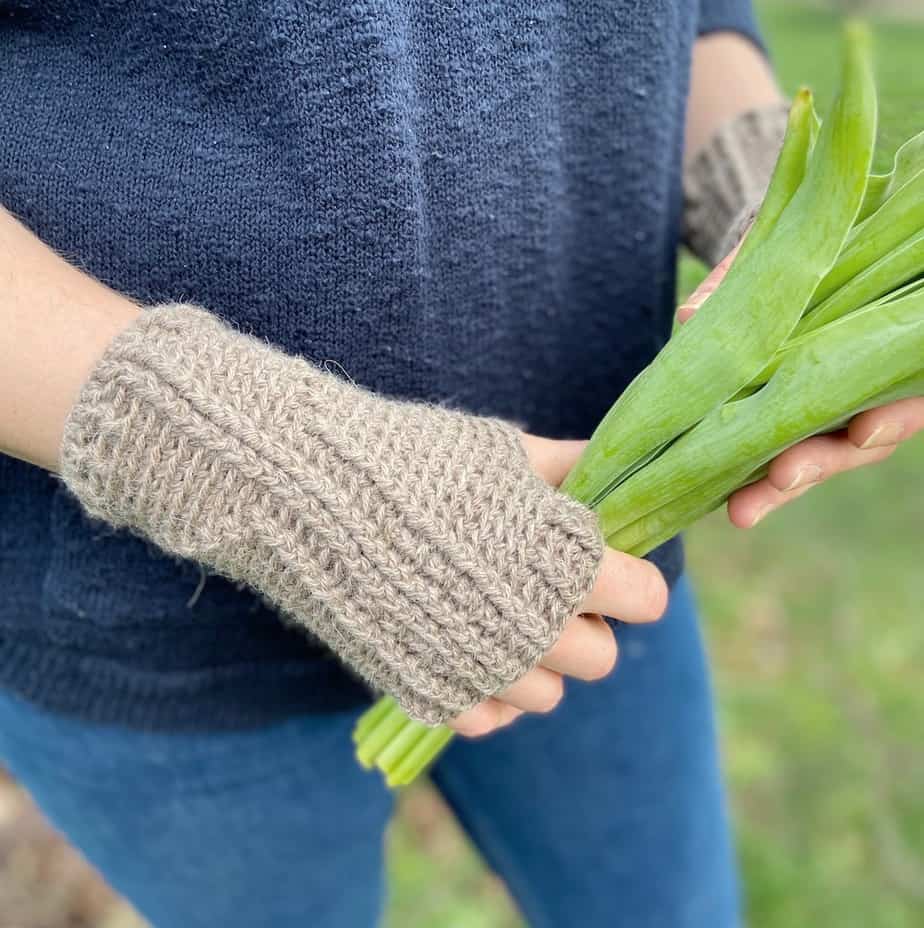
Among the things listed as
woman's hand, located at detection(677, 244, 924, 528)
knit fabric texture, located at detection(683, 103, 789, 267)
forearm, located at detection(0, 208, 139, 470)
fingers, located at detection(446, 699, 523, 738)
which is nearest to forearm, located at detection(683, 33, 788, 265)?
knit fabric texture, located at detection(683, 103, 789, 267)

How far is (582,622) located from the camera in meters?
0.74

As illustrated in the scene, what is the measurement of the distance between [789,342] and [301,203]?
39 cm

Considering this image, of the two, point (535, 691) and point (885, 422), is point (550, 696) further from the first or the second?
point (885, 422)

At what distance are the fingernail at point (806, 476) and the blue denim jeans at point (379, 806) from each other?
0.35 meters

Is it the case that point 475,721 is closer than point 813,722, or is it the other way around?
point 475,721

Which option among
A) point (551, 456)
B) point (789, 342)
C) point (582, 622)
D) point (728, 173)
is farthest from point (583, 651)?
point (728, 173)

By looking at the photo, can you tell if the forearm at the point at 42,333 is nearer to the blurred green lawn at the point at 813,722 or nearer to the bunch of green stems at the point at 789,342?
the bunch of green stems at the point at 789,342

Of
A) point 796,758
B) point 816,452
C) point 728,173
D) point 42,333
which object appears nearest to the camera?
point 42,333

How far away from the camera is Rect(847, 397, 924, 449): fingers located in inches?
28.4

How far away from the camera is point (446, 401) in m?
0.84

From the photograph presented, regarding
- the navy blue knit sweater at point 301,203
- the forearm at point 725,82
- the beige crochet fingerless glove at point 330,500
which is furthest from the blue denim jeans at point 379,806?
the forearm at point 725,82

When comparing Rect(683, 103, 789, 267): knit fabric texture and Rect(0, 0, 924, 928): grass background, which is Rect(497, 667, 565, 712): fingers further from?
Rect(0, 0, 924, 928): grass background

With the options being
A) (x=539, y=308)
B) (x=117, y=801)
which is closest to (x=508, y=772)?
(x=117, y=801)

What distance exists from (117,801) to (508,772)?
43 cm
